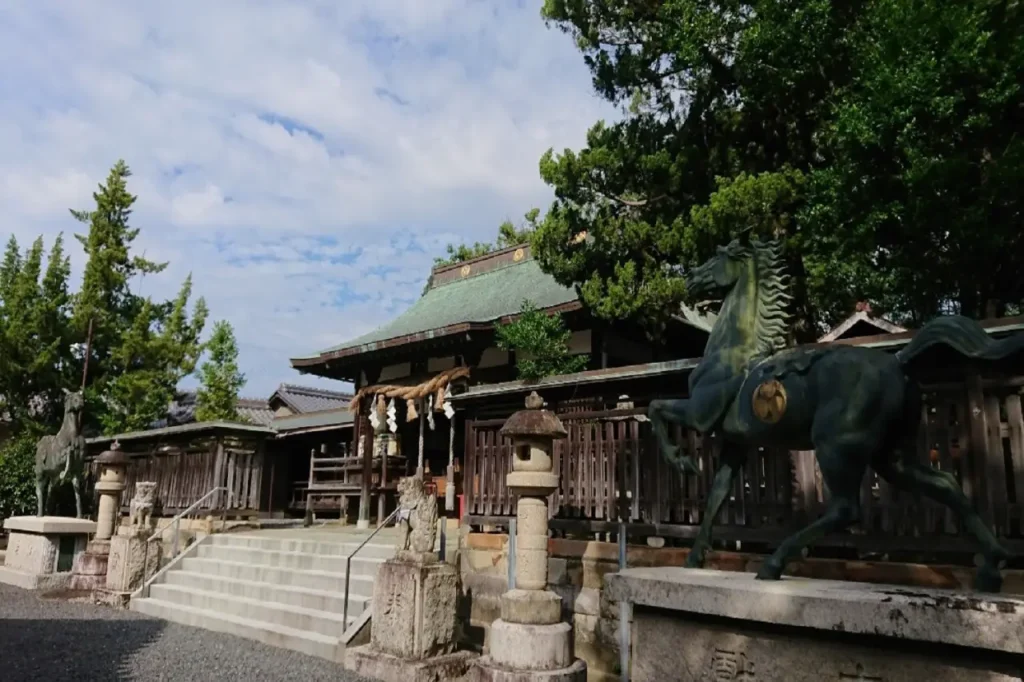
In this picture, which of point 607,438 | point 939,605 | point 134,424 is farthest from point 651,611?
point 134,424

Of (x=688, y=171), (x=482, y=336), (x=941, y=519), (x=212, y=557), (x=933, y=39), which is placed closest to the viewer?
(x=941, y=519)

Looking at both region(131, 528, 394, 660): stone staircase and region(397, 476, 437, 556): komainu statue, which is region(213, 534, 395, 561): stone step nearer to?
region(131, 528, 394, 660): stone staircase

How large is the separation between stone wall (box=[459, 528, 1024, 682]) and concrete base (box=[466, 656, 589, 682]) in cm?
82

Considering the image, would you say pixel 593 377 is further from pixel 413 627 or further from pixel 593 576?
pixel 413 627

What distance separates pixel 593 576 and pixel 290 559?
5.80 meters

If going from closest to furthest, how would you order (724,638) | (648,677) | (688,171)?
(724,638), (648,677), (688,171)

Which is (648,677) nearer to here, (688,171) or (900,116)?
(900,116)

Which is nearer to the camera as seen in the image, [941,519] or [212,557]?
[941,519]

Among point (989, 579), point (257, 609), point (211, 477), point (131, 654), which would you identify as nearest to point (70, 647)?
point (131, 654)

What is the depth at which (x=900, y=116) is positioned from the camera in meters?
9.16

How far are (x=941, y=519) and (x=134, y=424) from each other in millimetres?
22445

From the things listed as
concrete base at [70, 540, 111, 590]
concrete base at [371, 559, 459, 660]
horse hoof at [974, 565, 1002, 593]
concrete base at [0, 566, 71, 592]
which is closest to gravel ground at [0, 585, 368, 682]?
concrete base at [371, 559, 459, 660]

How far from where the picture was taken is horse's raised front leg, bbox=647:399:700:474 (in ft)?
19.9

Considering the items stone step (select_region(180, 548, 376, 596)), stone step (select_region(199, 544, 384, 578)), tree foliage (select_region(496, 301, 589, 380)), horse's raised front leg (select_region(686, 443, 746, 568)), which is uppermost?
tree foliage (select_region(496, 301, 589, 380))
